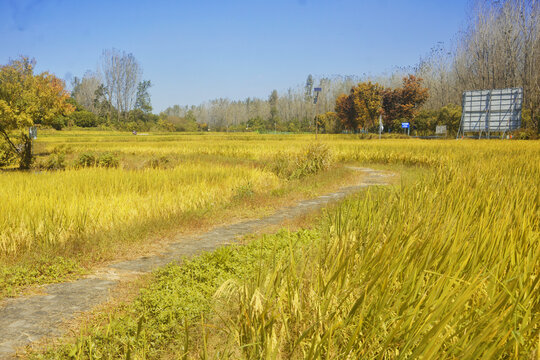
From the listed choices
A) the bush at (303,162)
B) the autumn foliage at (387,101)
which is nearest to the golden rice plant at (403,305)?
the bush at (303,162)

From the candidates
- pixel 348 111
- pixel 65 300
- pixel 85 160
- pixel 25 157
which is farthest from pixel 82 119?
pixel 65 300

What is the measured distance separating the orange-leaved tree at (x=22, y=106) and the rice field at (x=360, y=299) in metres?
16.3

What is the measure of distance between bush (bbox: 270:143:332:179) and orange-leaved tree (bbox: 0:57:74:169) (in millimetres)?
11959

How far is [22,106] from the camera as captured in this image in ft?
54.5

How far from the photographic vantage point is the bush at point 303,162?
13.1 meters

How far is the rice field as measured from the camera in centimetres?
148

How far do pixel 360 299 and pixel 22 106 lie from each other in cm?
2017

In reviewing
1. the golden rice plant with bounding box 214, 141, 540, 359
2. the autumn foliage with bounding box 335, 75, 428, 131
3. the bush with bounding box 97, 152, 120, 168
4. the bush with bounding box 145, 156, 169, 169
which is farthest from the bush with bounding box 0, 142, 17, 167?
the autumn foliage with bounding box 335, 75, 428, 131

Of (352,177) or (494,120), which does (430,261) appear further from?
(494,120)

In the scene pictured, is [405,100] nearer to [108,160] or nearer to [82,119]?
[108,160]

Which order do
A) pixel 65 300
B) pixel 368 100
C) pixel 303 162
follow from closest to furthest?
pixel 65 300 → pixel 303 162 → pixel 368 100

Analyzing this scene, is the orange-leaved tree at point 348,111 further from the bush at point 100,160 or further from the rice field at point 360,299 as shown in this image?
the rice field at point 360,299

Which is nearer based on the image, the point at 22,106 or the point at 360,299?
the point at 360,299

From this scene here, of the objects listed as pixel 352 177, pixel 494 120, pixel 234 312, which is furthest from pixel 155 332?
Answer: pixel 494 120
